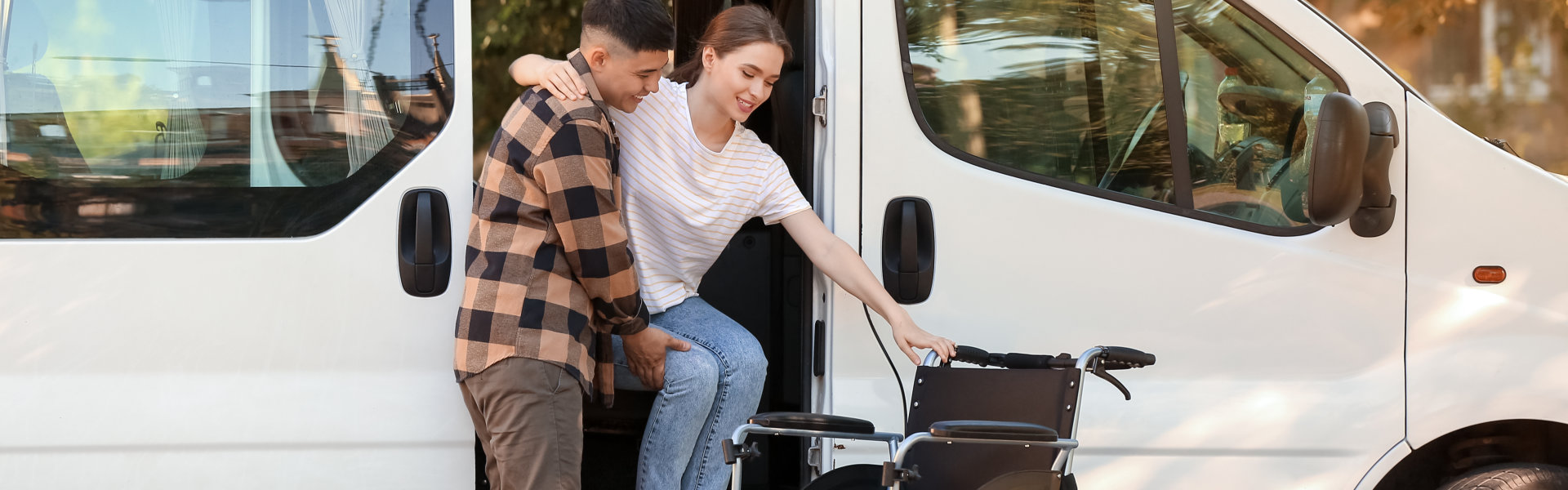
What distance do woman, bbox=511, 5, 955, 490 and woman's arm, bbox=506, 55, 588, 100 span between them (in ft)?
0.86

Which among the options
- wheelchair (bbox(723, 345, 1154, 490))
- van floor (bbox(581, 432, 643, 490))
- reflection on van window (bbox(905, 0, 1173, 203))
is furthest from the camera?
van floor (bbox(581, 432, 643, 490))

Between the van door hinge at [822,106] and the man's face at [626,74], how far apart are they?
0.45 meters

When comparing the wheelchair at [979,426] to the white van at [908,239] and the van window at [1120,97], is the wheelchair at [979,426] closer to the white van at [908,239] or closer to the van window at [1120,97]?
the white van at [908,239]

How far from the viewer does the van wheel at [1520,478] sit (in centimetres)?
264

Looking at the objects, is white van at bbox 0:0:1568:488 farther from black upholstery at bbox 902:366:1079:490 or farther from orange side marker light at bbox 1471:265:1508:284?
black upholstery at bbox 902:366:1079:490

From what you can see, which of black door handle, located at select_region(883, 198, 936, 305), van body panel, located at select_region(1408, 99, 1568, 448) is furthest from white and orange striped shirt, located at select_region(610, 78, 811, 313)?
van body panel, located at select_region(1408, 99, 1568, 448)

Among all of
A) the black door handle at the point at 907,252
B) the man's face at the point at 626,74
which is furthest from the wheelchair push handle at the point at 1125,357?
the man's face at the point at 626,74

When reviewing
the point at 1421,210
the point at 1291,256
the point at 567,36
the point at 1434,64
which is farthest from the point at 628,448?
the point at 1434,64

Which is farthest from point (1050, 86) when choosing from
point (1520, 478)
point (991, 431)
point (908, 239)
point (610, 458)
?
point (610, 458)

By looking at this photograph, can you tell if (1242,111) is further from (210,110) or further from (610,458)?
(210,110)

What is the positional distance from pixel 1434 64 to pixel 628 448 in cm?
556

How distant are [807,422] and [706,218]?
2.00ft

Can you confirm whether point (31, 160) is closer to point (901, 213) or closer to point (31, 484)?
point (31, 484)

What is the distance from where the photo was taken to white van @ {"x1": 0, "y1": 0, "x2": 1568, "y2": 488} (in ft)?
8.32
